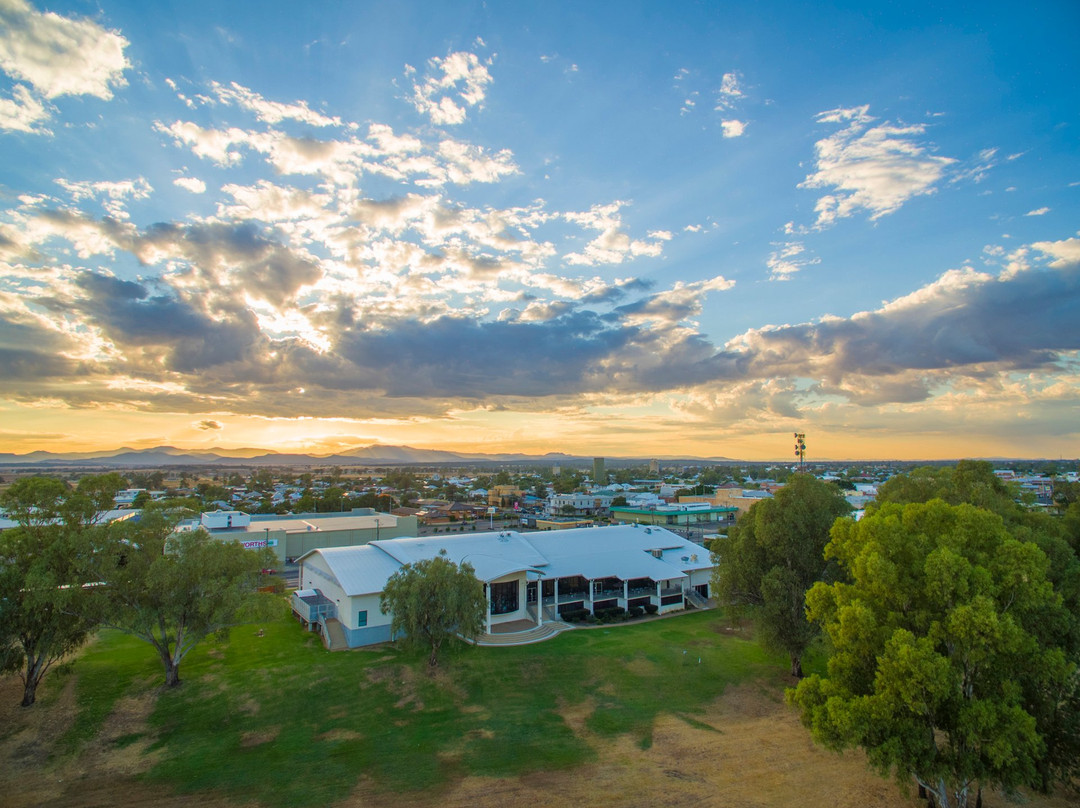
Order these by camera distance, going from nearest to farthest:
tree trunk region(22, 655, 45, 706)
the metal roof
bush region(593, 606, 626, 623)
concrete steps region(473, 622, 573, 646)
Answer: tree trunk region(22, 655, 45, 706) < concrete steps region(473, 622, 573, 646) < the metal roof < bush region(593, 606, 626, 623)

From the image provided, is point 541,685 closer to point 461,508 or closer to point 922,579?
point 922,579

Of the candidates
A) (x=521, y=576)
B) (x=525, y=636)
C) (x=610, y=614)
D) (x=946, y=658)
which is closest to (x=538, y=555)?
(x=521, y=576)

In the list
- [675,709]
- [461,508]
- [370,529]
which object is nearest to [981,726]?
[675,709]

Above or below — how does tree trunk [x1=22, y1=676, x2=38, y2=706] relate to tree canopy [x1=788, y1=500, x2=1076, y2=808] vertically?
below

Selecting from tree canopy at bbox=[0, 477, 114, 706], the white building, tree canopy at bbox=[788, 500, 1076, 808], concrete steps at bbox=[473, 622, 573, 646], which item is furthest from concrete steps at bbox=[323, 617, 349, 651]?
the white building

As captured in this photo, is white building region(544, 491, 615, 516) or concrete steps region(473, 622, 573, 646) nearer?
concrete steps region(473, 622, 573, 646)

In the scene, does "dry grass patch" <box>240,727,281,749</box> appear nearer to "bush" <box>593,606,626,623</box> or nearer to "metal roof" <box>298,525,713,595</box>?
"metal roof" <box>298,525,713,595</box>

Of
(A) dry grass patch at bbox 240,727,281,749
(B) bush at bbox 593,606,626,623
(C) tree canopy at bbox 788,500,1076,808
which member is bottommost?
(B) bush at bbox 593,606,626,623
